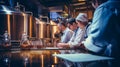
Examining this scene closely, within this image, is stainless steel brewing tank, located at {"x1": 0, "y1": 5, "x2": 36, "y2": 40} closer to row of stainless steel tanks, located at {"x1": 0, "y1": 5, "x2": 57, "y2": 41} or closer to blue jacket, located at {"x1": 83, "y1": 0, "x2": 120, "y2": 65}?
row of stainless steel tanks, located at {"x1": 0, "y1": 5, "x2": 57, "y2": 41}

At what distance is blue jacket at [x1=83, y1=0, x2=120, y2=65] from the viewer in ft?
4.42

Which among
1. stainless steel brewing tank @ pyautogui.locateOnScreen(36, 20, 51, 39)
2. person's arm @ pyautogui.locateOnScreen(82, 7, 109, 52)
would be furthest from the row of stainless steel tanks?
person's arm @ pyautogui.locateOnScreen(82, 7, 109, 52)

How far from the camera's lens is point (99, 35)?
140 cm

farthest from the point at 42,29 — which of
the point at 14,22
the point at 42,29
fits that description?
the point at 14,22

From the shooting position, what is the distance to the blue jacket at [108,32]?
4.42ft

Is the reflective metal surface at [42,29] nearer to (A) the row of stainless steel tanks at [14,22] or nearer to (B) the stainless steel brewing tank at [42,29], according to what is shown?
(B) the stainless steel brewing tank at [42,29]

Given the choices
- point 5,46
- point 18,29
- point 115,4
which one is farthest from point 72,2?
point 115,4

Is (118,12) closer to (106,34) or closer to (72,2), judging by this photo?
(106,34)

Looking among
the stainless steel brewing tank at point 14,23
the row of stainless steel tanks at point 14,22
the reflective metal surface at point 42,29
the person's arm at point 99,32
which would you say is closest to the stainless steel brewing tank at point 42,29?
the reflective metal surface at point 42,29

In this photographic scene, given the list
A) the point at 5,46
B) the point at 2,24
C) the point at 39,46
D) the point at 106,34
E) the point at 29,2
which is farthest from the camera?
the point at 29,2

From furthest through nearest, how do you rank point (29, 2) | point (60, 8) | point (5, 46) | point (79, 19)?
point (60, 8) → point (29, 2) → point (79, 19) → point (5, 46)

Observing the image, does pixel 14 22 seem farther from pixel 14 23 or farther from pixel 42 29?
pixel 42 29

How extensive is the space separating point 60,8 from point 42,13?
834 mm

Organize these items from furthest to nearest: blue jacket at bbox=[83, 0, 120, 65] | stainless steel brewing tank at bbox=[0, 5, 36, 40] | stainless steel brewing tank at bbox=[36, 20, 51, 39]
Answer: stainless steel brewing tank at bbox=[36, 20, 51, 39], stainless steel brewing tank at bbox=[0, 5, 36, 40], blue jacket at bbox=[83, 0, 120, 65]
